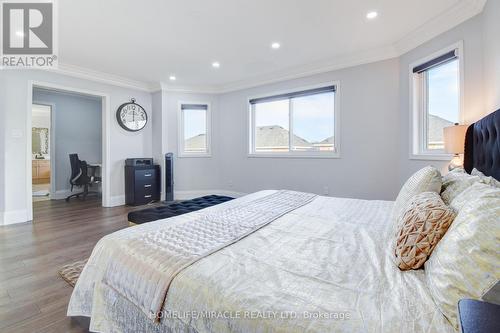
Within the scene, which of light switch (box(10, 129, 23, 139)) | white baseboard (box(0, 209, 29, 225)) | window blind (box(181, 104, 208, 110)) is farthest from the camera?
window blind (box(181, 104, 208, 110))

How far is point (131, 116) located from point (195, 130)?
1332mm

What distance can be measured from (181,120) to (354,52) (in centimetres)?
358

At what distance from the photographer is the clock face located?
4.66 metres

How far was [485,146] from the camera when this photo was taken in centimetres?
165

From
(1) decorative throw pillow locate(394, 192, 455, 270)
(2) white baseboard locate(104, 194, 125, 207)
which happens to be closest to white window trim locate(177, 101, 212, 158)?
(2) white baseboard locate(104, 194, 125, 207)

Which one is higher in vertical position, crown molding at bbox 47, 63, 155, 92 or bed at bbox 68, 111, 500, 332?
crown molding at bbox 47, 63, 155, 92

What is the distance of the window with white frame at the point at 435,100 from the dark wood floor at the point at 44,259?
12.6ft

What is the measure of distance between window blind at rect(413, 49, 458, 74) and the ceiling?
286mm

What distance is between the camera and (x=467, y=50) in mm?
2352

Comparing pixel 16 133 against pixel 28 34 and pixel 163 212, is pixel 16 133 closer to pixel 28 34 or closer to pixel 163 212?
pixel 28 34

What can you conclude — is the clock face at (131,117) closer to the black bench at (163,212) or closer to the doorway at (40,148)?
the black bench at (163,212)

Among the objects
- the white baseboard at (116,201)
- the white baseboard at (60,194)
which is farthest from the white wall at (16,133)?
the white baseboard at (60,194)

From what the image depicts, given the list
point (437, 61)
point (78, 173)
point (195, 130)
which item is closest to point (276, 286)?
point (437, 61)

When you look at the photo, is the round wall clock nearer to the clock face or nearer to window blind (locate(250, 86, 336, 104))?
the clock face
